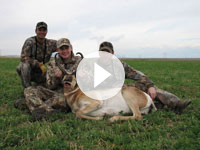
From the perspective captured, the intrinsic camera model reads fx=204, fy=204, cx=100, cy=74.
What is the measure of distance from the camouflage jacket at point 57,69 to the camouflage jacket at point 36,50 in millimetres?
1422

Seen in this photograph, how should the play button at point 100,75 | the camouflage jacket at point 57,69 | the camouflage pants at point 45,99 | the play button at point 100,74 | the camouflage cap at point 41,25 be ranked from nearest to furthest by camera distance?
the camouflage pants at point 45,99 → the play button at point 100,75 → the play button at point 100,74 → the camouflage jacket at point 57,69 → the camouflage cap at point 41,25

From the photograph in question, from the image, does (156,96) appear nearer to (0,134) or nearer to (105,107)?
(105,107)

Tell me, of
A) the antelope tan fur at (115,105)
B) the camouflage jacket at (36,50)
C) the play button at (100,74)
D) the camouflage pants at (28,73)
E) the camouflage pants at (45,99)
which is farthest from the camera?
the camouflage jacket at (36,50)

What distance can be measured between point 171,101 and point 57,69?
3025 mm

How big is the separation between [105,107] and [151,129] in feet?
4.33

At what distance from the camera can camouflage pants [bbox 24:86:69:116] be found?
481 cm

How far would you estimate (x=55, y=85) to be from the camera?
573 cm

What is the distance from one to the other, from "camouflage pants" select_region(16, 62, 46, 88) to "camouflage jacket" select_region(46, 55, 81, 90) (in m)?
1.16

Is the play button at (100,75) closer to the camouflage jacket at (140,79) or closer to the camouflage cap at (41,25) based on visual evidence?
the camouflage jacket at (140,79)

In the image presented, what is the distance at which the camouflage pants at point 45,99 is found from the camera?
4812 mm

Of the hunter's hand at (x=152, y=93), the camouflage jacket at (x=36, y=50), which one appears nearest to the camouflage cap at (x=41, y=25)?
the camouflage jacket at (x=36, y=50)

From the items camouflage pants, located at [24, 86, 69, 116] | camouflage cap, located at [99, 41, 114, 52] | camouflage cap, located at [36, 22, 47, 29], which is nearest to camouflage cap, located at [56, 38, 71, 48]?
camouflage cap, located at [99, 41, 114, 52]

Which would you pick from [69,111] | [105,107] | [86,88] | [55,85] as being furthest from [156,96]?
[55,85]

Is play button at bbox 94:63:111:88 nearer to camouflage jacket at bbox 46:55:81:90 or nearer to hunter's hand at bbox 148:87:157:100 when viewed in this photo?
camouflage jacket at bbox 46:55:81:90
